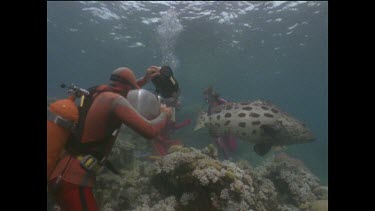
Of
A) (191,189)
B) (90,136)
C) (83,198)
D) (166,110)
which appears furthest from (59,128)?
(191,189)

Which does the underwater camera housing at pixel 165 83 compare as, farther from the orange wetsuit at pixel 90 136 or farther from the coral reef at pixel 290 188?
the coral reef at pixel 290 188

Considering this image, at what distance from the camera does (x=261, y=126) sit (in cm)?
819

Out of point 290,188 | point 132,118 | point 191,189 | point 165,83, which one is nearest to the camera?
point 132,118

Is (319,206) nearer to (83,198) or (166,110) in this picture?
(166,110)

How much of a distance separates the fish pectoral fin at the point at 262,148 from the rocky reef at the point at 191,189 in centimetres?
118

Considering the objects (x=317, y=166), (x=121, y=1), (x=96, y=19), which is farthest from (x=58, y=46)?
(x=317, y=166)

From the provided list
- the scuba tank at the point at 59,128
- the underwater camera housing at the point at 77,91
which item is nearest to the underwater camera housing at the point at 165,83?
the underwater camera housing at the point at 77,91

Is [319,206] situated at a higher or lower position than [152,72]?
lower

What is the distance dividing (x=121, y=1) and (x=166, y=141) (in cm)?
1790

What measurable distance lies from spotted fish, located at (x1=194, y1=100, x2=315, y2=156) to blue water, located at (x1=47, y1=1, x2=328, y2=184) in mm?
10204

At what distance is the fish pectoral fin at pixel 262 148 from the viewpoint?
8133 mm

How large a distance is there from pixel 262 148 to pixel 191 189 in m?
3.67

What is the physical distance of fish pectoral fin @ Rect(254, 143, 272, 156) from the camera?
8133mm
